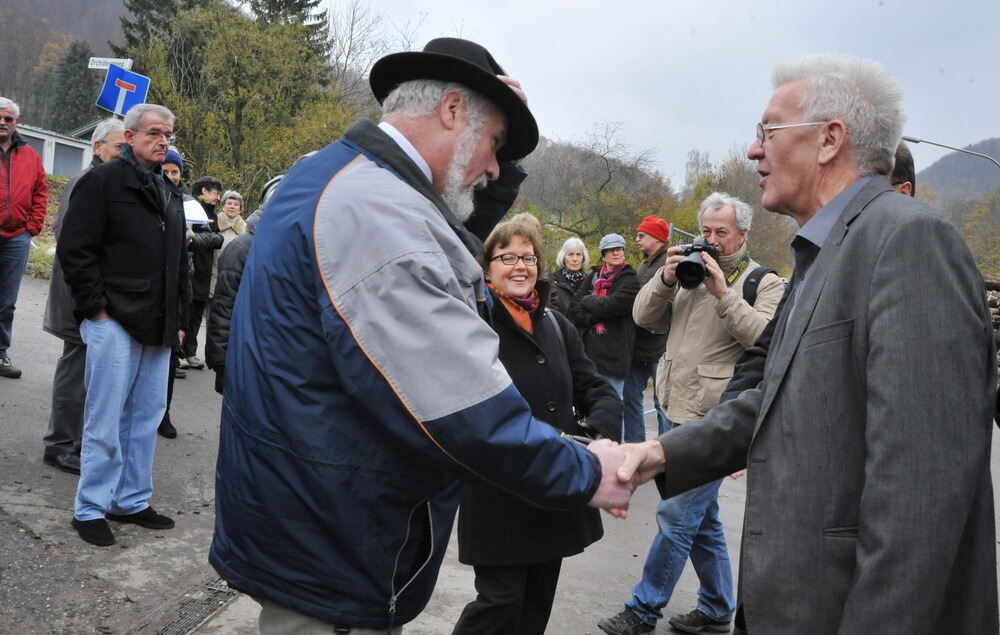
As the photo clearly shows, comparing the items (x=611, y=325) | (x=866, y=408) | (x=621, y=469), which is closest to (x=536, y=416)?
(x=621, y=469)

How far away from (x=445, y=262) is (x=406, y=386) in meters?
0.29

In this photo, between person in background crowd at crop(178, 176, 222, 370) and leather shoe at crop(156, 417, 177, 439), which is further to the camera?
person in background crowd at crop(178, 176, 222, 370)

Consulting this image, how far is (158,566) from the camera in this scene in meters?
4.07

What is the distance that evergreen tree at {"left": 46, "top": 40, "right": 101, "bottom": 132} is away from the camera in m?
59.0

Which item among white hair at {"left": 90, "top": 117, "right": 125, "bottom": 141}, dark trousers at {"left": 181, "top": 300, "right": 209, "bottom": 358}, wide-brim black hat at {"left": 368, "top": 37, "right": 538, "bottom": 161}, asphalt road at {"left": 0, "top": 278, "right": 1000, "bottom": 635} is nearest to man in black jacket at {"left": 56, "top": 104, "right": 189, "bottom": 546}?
asphalt road at {"left": 0, "top": 278, "right": 1000, "bottom": 635}

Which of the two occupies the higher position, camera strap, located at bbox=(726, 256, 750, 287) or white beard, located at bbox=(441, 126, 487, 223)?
white beard, located at bbox=(441, 126, 487, 223)

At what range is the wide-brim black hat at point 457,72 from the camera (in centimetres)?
219

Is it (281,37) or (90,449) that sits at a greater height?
(281,37)

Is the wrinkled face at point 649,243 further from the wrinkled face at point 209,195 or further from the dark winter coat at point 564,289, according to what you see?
the wrinkled face at point 209,195

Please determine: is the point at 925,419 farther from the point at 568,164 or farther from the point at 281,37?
the point at 568,164

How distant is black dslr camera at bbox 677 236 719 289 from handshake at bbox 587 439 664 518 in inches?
75.1

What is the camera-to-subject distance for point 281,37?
2044 centimetres

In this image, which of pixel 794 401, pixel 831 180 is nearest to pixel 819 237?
pixel 831 180

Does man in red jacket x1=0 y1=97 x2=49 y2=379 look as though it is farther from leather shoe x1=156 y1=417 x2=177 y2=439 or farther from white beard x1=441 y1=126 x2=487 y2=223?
white beard x1=441 y1=126 x2=487 y2=223
